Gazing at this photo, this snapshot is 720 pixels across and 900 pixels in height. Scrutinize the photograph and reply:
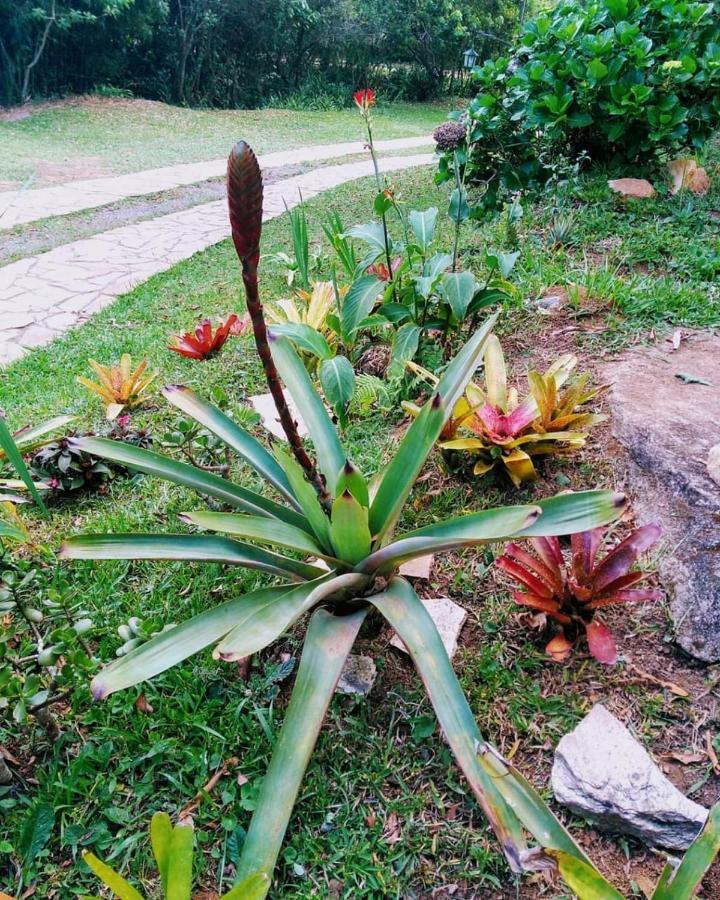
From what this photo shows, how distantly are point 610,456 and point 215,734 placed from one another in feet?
4.54

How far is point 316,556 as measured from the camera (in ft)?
4.22

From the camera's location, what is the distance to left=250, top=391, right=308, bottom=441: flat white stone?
2.29 metres

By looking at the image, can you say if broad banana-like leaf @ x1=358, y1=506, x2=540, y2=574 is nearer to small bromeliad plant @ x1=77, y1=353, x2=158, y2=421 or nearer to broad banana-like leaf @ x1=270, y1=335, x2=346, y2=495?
broad banana-like leaf @ x1=270, y1=335, x2=346, y2=495

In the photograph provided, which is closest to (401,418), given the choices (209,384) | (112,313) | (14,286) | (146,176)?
(209,384)

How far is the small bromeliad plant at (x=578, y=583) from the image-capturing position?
4.47 feet

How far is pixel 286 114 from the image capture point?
48.5ft

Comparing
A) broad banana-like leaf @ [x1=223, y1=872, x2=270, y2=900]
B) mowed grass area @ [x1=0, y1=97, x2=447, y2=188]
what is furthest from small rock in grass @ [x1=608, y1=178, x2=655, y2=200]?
mowed grass area @ [x1=0, y1=97, x2=447, y2=188]

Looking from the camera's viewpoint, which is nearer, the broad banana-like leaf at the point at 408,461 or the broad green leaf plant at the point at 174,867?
the broad green leaf plant at the point at 174,867

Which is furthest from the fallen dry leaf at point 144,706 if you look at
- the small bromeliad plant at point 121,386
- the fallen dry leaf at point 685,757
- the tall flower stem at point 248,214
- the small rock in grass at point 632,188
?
the small rock in grass at point 632,188

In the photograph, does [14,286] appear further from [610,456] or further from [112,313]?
[610,456]

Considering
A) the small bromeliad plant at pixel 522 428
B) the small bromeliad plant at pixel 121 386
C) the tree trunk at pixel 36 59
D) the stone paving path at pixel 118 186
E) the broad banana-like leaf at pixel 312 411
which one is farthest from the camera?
the tree trunk at pixel 36 59

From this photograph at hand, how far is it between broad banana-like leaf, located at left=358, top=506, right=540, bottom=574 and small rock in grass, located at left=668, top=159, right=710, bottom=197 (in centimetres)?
355

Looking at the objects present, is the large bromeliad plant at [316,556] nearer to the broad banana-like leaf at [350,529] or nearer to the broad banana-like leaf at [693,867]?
the broad banana-like leaf at [350,529]

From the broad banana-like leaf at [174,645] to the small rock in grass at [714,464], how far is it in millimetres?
1139
